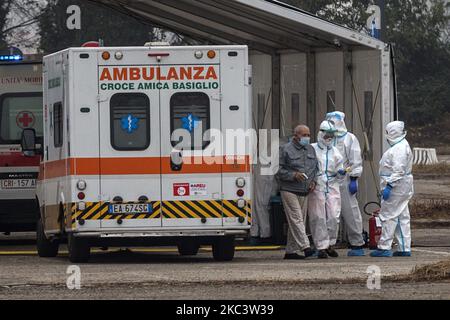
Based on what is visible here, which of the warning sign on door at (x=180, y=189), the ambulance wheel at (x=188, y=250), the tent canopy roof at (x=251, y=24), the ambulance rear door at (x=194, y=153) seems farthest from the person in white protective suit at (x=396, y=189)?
the warning sign on door at (x=180, y=189)

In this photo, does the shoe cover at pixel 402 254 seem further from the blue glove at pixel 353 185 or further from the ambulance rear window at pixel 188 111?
the ambulance rear window at pixel 188 111

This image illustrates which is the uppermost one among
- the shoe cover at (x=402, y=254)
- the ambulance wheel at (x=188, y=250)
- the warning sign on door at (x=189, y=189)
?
the warning sign on door at (x=189, y=189)

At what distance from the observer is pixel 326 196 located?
19.5m

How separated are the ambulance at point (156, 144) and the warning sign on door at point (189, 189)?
12mm

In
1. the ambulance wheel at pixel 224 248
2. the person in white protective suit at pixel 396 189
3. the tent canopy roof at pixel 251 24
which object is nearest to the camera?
the ambulance wheel at pixel 224 248

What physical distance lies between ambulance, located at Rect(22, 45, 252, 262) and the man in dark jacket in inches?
47.9

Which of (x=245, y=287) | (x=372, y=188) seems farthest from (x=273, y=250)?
(x=245, y=287)

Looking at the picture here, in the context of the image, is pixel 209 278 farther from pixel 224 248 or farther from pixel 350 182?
pixel 350 182

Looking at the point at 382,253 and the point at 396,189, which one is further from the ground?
the point at 396,189

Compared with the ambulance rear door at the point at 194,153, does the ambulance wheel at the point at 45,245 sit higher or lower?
lower

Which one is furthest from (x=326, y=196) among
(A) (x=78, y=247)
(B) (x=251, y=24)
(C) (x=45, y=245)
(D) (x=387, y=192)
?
(C) (x=45, y=245)

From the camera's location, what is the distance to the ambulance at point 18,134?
22766 millimetres

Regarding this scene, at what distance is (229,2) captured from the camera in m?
20.6

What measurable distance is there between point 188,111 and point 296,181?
1.93 meters
